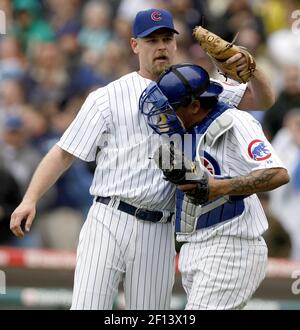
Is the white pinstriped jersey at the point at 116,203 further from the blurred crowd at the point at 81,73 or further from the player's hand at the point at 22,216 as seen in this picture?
the blurred crowd at the point at 81,73

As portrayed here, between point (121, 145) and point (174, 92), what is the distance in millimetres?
673

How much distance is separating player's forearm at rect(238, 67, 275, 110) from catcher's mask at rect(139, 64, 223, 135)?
472mm

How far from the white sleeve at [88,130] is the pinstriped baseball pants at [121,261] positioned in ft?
1.12

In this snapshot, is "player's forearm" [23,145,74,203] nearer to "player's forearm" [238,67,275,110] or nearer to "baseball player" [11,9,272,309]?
"baseball player" [11,9,272,309]

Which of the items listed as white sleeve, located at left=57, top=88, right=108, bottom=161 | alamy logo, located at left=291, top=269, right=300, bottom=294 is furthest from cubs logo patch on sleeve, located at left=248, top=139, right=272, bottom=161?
alamy logo, located at left=291, top=269, right=300, bottom=294

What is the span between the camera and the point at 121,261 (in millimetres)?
6488

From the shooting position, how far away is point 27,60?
12.3 meters

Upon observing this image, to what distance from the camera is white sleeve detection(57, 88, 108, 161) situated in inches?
255

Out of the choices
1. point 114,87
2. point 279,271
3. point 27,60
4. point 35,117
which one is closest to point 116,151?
point 114,87

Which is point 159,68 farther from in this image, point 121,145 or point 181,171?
point 181,171

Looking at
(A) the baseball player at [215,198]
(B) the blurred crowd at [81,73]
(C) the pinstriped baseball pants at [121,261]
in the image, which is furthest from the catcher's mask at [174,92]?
(B) the blurred crowd at [81,73]

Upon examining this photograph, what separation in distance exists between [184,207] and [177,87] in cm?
69
